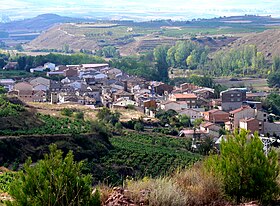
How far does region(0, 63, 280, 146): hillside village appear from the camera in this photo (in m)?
23.3

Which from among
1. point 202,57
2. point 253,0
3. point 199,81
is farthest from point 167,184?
point 253,0

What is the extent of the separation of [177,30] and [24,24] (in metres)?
33.8

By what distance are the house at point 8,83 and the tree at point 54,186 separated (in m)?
24.0

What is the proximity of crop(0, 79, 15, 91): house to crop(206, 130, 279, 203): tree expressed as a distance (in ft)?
76.7

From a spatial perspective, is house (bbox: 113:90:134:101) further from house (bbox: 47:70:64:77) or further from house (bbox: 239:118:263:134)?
house (bbox: 239:118:263:134)

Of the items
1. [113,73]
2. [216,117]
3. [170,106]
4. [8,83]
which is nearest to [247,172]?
[216,117]

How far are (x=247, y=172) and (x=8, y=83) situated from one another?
2526cm

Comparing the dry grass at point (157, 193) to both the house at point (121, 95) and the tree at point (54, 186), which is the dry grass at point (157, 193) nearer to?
the tree at point (54, 186)

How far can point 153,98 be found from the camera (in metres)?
28.4

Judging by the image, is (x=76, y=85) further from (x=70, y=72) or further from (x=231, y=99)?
(x=231, y=99)

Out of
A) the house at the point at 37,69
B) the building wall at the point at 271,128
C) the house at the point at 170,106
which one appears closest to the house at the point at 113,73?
the house at the point at 37,69

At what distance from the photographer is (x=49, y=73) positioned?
112ft

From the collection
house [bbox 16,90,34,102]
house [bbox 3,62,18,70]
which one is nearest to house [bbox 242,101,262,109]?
house [bbox 16,90,34,102]

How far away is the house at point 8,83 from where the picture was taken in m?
28.2
